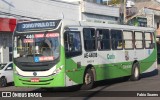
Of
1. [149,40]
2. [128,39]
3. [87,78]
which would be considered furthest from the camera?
[149,40]

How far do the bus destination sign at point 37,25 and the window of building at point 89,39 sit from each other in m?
1.77

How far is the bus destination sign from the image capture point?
15751 mm

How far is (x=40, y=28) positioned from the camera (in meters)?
15.9

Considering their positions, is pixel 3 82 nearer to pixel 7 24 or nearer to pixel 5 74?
pixel 5 74

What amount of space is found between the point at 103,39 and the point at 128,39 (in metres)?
2.72

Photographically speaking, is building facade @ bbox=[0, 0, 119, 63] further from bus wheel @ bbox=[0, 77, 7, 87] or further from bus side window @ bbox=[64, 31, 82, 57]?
bus side window @ bbox=[64, 31, 82, 57]

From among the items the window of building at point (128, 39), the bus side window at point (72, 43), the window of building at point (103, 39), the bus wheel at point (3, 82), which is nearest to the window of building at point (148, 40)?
the window of building at point (128, 39)

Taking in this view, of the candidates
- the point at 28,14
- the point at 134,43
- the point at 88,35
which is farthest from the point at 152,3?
the point at 88,35

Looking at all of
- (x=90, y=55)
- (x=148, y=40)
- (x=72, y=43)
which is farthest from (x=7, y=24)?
(x=72, y=43)

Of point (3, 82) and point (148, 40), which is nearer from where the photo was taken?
point (3, 82)

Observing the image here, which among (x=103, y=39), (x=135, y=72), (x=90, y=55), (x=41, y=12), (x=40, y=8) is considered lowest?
(x=135, y=72)

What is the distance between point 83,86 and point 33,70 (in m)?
2.48

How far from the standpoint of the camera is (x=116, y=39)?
1955cm

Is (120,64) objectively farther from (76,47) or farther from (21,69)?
(21,69)
